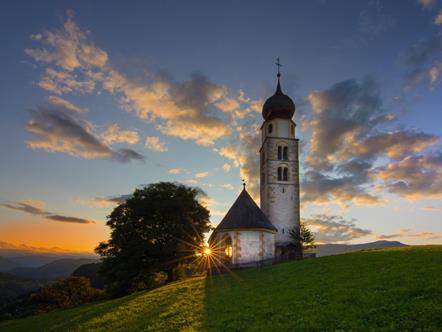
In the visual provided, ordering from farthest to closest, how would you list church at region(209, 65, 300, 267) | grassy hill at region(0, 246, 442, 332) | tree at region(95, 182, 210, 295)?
1. church at region(209, 65, 300, 267)
2. tree at region(95, 182, 210, 295)
3. grassy hill at region(0, 246, 442, 332)

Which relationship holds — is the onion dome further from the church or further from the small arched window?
the small arched window

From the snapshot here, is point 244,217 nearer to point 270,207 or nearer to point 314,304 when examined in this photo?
point 270,207

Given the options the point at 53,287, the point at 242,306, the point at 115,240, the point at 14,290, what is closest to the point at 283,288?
the point at 242,306

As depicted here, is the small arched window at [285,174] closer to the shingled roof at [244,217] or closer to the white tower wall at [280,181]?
the white tower wall at [280,181]

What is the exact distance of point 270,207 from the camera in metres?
49.5

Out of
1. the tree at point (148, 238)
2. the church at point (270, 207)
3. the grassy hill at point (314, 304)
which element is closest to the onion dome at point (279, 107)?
the church at point (270, 207)

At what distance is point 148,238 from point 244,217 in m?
12.5

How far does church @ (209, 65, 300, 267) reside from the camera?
41719mm

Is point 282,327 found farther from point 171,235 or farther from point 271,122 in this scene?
point 271,122

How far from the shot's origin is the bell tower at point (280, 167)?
49.4 metres

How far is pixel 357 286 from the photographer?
16594 mm

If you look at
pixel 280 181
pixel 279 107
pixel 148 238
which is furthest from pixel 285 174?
pixel 148 238

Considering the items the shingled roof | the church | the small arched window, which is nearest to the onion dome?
the church

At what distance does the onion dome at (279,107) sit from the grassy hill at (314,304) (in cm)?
3219
